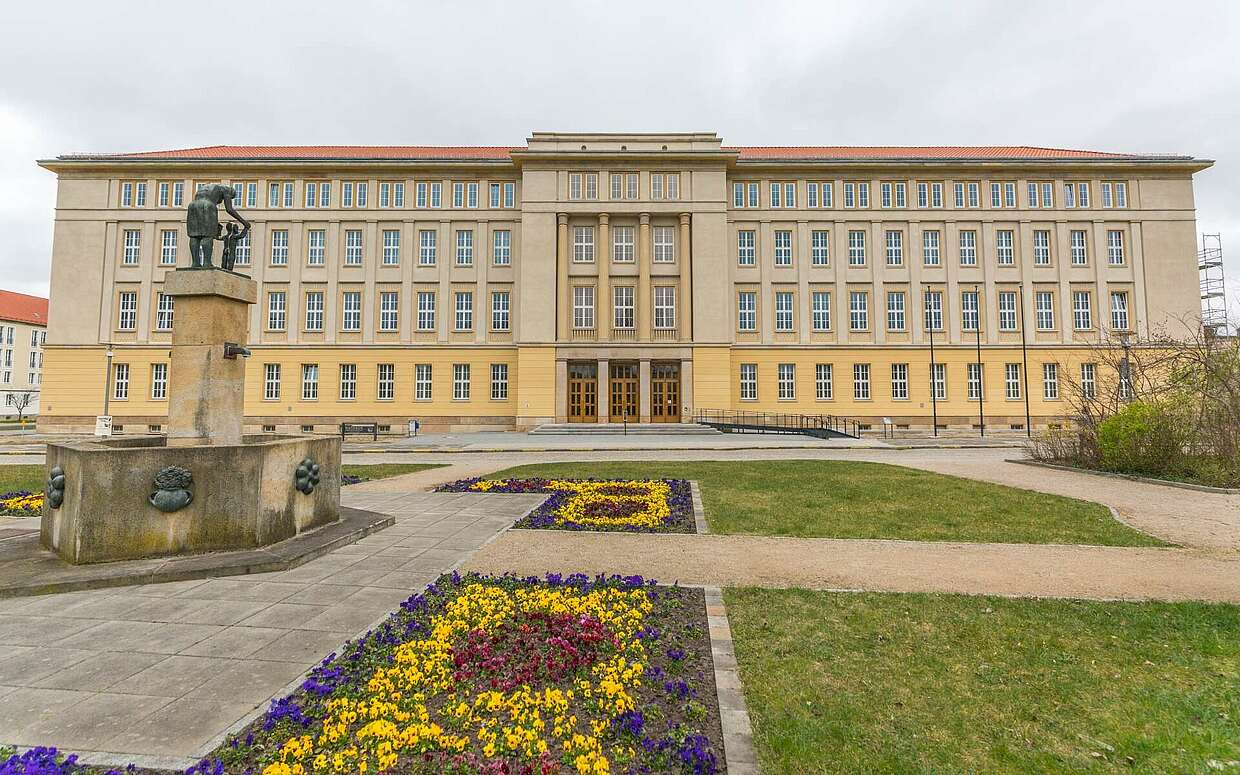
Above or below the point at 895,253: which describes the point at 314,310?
below

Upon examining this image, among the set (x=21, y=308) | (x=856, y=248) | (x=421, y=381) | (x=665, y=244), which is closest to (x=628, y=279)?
(x=665, y=244)

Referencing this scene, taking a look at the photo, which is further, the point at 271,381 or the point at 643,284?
the point at 271,381

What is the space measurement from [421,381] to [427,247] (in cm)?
941

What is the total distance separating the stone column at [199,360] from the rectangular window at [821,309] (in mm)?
36464

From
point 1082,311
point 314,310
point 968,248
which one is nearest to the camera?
point 1082,311

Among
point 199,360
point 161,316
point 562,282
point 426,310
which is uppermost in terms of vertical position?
point 562,282

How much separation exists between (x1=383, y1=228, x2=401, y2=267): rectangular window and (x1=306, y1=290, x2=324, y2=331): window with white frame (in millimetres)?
5083

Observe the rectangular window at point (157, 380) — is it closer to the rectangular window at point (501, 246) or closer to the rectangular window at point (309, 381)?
the rectangular window at point (309, 381)

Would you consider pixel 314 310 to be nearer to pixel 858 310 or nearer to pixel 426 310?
pixel 426 310

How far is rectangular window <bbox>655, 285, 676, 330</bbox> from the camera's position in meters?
37.5

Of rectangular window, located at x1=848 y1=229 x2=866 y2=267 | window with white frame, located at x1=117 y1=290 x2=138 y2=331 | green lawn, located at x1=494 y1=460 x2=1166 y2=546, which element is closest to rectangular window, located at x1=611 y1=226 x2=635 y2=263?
rectangular window, located at x1=848 y1=229 x2=866 y2=267

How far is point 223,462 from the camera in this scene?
6.31 metres

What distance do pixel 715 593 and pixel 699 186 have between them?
3565cm

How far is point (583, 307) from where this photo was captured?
37.6 metres
